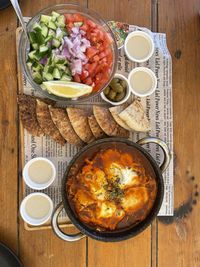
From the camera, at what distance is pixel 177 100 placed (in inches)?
68.9

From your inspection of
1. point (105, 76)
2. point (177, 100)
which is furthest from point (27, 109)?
point (177, 100)

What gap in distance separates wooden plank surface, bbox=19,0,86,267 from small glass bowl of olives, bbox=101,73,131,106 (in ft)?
1.01

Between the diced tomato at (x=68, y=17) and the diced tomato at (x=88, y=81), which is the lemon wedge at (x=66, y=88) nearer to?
the diced tomato at (x=88, y=81)

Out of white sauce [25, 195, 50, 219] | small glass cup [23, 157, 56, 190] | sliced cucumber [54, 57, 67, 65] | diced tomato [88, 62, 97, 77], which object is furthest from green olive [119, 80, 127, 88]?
white sauce [25, 195, 50, 219]

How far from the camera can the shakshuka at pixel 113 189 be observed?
159 cm

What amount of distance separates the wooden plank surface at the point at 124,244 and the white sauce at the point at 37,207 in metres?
0.20

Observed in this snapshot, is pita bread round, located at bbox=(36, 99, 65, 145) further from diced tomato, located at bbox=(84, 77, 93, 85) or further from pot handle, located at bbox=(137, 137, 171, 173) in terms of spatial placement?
pot handle, located at bbox=(137, 137, 171, 173)

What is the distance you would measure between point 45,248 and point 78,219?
7.6 inches

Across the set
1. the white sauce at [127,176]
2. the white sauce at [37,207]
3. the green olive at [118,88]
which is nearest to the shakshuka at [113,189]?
the white sauce at [127,176]

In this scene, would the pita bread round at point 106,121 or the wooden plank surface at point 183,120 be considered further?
the wooden plank surface at point 183,120

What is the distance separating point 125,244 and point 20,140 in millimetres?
534

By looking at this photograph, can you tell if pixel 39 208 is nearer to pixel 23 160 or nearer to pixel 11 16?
pixel 23 160

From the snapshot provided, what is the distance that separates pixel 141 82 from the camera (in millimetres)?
1691

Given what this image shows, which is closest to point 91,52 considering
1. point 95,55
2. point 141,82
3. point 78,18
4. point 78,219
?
point 95,55
